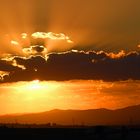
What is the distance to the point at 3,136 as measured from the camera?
44625 mm

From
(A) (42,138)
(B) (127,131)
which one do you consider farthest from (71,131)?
(B) (127,131)

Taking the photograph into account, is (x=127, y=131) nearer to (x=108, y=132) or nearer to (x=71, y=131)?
(x=108, y=132)

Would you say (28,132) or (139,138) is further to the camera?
(28,132)

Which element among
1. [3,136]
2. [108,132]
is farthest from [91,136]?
[3,136]

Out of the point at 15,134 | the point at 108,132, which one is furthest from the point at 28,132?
the point at 108,132

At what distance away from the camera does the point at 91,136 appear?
4159cm

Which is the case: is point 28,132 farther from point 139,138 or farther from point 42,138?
point 139,138

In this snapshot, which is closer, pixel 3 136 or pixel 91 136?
pixel 91 136

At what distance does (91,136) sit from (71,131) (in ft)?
13.2

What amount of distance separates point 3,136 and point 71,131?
17.1ft

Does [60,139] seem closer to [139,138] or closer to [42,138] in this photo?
[42,138]

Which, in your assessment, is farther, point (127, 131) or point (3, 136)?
point (3, 136)

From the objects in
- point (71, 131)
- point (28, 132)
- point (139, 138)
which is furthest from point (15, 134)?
point (139, 138)

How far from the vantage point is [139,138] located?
41250 millimetres
